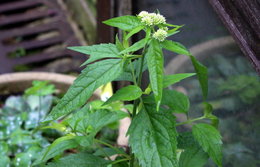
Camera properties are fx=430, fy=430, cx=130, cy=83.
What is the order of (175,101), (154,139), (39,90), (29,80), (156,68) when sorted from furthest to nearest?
(29,80)
(39,90)
(175,101)
(154,139)
(156,68)

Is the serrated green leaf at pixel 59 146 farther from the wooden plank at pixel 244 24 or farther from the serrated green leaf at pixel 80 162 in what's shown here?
the wooden plank at pixel 244 24

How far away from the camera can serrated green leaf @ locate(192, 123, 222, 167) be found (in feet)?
3.66

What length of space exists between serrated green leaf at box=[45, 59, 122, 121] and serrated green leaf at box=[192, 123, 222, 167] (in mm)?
Answer: 303

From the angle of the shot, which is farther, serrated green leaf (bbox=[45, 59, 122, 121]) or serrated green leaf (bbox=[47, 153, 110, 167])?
serrated green leaf (bbox=[47, 153, 110, 167])

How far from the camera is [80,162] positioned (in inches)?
46.3

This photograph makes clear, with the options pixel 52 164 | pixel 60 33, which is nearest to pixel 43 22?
pixel 60 33

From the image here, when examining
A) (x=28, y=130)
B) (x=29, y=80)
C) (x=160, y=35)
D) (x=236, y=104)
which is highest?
(x=160, y=35)

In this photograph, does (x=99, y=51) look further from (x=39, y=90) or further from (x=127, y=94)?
(x=39, y=90)

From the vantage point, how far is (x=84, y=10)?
3.28 m

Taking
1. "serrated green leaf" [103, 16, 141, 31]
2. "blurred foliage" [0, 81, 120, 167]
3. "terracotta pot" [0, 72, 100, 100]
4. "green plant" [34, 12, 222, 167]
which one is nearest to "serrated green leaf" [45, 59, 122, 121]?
"green plant" [34, 12, 222, 167]

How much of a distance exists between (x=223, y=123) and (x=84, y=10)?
7.20ft

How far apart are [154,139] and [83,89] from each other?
20 centimetres

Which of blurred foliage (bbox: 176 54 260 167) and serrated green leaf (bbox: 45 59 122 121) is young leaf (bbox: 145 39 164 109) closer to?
serrated green leaf (bbox: 45 59 122 121)

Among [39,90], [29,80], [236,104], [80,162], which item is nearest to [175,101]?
[236,104]
